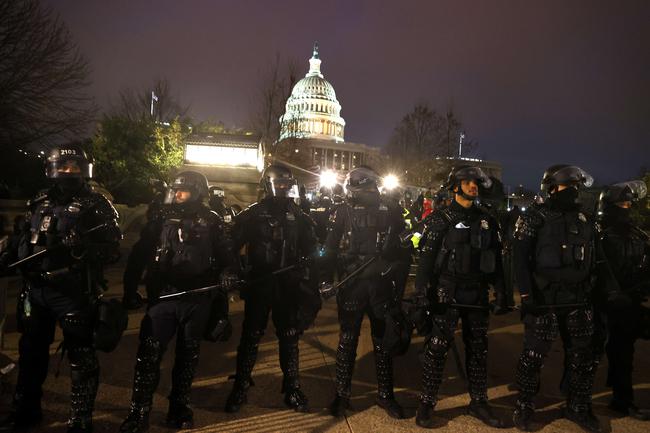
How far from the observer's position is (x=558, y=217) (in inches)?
163

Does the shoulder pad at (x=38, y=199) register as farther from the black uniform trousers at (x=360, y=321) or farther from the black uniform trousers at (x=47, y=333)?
the black uniform trousers at (x=360, y=321)

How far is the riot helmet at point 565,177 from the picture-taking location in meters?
4.20

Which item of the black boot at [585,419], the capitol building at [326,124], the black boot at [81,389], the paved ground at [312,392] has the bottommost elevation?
the paved ground at [312,392]

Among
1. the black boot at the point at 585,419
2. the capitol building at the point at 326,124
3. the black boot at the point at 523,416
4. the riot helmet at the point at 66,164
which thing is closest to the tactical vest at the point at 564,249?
the black boot at the point at 523,416

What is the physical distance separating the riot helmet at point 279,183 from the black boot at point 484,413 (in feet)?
8.53

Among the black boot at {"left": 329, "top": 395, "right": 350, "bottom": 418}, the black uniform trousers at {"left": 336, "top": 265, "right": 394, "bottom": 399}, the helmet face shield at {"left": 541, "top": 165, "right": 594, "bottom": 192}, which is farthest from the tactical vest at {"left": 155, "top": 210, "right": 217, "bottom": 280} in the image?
the helmet face shield at {"left": 541, "top": 165, "right": 594, "bottom": 192}

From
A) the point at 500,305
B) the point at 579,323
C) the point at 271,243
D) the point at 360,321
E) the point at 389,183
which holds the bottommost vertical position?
the point at 360,321

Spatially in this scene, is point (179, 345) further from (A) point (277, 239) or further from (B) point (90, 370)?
(A) point (277, 239)

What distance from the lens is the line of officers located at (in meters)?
3.71

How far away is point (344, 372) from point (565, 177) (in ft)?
8.93

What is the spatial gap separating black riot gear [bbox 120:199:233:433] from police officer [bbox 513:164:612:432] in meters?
2.73

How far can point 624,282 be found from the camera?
4.53 meters

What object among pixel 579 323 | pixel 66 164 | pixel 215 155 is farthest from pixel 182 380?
pixel 215 155

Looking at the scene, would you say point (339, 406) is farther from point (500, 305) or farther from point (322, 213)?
point (322, 213)
